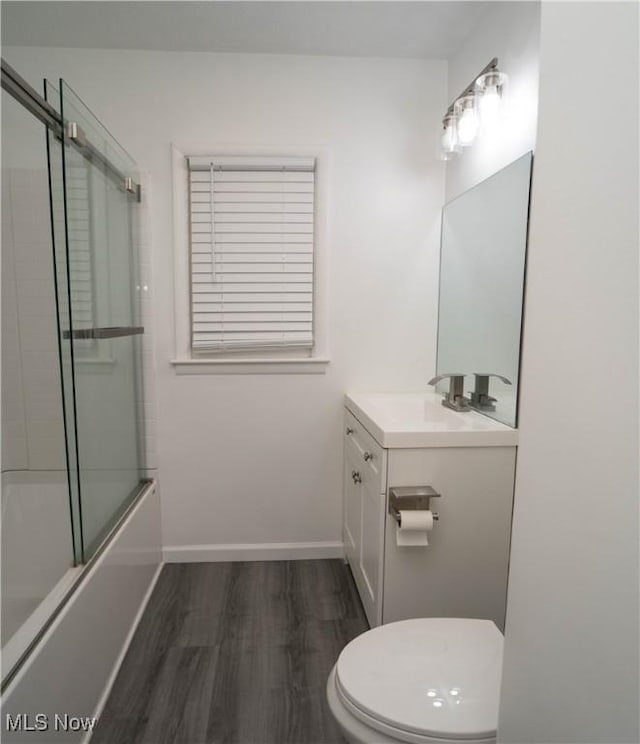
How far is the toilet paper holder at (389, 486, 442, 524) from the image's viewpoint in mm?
1580

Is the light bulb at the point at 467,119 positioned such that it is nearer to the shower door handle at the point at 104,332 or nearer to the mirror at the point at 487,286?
the mirror at the point at 487,286

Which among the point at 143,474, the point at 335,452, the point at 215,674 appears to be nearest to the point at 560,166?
the point at 215,674

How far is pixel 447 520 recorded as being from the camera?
5.51 ft

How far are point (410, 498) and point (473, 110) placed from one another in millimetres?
1659

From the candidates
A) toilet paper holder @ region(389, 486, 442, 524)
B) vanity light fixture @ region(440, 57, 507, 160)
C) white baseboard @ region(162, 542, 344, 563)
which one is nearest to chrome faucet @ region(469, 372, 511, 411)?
toilet paper holder @ region(389, 486, 442, 524)

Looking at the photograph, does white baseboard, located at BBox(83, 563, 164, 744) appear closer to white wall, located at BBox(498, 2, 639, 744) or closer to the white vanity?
the white vanity

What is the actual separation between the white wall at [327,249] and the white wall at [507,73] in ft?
0.86

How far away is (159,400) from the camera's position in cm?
238

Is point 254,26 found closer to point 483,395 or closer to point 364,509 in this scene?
point 483,395

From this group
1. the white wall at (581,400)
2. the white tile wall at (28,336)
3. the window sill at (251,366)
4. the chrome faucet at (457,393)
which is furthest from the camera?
the window sill at (251,366)

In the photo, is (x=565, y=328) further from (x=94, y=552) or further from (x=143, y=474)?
(x=143, y=474)

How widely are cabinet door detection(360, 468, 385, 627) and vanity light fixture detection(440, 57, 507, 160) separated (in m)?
1.55

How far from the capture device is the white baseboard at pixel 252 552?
2.46m

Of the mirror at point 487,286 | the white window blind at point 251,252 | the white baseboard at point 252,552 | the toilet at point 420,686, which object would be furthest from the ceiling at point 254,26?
the white baseboard at point 252,552
